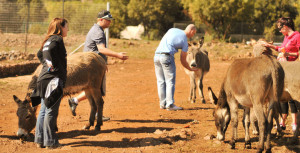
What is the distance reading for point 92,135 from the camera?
6.66m

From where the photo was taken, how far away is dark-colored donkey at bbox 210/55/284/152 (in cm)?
528

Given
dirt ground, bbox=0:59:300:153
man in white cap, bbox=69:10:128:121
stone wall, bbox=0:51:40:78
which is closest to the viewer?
dirt ground, bbox=0:59:300:153

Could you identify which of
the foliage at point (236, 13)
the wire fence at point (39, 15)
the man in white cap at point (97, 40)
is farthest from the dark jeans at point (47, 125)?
the foliage at point (236, 13)

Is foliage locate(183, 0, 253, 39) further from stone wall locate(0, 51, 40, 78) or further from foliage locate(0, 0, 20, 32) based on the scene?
stone wall locate(0, 51, 40, 78)

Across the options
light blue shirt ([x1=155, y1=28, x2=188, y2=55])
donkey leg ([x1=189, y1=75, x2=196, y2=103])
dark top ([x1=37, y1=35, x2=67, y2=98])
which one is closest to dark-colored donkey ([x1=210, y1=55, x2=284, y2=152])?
light blue shirt ([x1=155, y1=28, x2=188, y2=55])

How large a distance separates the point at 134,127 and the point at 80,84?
152 centimetres

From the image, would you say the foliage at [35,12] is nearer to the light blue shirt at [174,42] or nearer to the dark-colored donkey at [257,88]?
the light blue shirt at [174,42]

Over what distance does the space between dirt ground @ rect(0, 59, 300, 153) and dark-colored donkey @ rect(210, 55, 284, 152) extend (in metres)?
0.61

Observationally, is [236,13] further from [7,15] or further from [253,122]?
[253,122]

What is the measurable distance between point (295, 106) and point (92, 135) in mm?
3879

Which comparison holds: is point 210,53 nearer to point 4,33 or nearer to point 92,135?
point 4,33

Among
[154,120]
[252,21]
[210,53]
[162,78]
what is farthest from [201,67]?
[252,21]

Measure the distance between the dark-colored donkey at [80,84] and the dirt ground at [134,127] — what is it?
1.10ft

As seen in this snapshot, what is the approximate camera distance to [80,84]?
6.55 m
